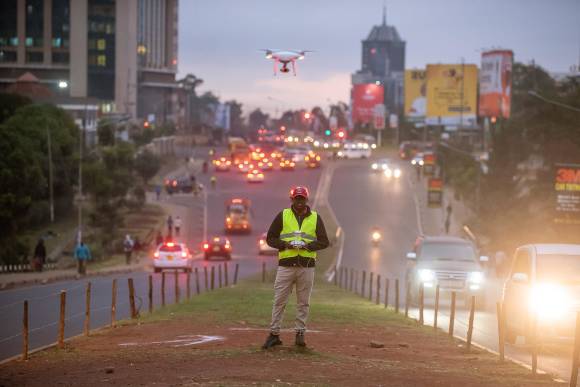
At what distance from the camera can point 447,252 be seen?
3083 cm

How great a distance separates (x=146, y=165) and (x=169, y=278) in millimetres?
64548

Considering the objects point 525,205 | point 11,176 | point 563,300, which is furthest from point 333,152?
point 563,300

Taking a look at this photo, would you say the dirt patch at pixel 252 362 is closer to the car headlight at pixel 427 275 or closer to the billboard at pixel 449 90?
the car headlight at pixel 427 275

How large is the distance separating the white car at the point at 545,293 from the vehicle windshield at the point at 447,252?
1072 centimetres

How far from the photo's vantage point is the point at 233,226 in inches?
3049

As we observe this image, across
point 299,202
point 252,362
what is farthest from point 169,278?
point 252,362

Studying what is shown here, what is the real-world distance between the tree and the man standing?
3596 inches

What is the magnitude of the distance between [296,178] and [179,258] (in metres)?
63.8

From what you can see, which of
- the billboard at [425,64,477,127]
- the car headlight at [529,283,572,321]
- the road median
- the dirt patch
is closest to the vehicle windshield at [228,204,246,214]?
the billboard at [425,64,477,127]

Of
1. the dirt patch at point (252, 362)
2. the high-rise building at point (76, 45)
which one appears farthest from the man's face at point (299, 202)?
the high-rise building at point (76, 45)

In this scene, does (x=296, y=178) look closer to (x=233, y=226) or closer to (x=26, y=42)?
(x=233, y=226)

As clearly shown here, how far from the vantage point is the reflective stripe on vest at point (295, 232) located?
1435 cm

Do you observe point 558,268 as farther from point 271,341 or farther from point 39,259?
point 39,259

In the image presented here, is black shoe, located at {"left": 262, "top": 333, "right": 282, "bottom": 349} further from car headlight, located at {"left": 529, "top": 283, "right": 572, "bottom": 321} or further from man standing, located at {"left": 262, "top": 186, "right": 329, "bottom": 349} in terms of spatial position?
car headlight, located at {"left": 529, "top": 283, "right": 572, "bottom": 321}
